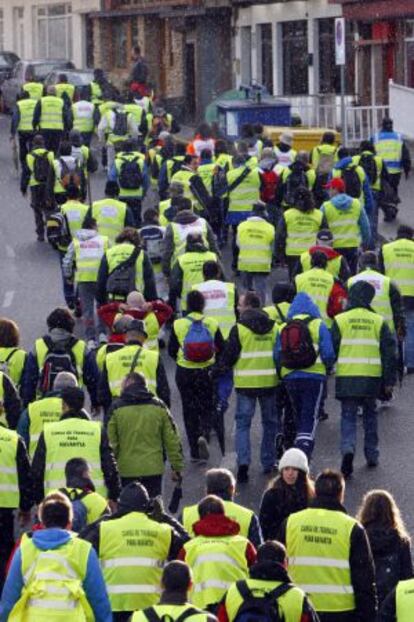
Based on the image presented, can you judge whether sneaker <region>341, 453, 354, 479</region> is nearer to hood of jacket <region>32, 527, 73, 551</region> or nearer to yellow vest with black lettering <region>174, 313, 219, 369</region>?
yellow vest with black lettering <region>174, 313, 219, 369</region>

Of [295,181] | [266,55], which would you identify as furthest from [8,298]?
[266,55]

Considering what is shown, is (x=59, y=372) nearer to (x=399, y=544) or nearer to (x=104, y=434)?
(x=104, y=434)

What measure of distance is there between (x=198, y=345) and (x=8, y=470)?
418cm

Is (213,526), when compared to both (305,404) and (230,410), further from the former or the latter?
(230,410)

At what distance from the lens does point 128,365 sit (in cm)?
1652

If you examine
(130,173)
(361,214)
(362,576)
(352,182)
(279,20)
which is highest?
(279,20)

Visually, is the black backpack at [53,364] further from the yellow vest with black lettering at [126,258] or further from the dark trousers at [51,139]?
the dark trousers at [51,139]

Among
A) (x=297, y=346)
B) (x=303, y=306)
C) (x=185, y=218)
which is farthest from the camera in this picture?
(x=185, y=218)

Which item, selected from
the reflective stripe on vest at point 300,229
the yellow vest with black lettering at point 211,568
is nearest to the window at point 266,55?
the reflective stripe on vest at point 300,229

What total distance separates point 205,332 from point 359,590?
21.9 feet

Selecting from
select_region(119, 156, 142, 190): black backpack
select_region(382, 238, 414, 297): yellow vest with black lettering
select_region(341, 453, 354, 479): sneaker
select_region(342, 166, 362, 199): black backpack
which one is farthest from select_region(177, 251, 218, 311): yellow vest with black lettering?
select_region(119, 156, 142, 190): black backpack

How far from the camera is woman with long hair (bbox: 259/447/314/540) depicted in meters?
12.9

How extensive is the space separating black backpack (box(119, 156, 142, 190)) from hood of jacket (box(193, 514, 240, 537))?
16.5 m

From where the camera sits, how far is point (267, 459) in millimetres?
18047
